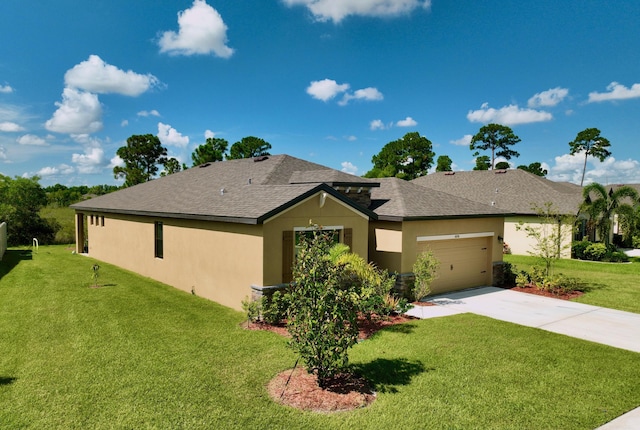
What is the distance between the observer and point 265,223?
10.2 meters

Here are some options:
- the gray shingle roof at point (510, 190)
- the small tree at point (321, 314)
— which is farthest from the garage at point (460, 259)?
the gray shingle roof at point (510, 190)

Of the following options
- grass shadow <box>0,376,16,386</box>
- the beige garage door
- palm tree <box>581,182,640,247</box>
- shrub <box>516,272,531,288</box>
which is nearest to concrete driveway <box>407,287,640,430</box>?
the beige garage door

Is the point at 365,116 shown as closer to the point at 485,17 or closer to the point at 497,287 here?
the point at 485,17

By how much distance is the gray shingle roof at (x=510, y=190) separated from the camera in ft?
85.3

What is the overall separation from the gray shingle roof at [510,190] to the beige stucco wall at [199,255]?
20.7 meters

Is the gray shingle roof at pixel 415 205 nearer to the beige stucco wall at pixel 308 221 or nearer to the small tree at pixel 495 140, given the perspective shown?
the beige stucco wall at pixel 308 221

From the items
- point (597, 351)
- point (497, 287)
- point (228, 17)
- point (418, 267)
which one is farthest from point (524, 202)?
point (228, 17)

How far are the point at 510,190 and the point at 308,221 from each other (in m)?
22.7

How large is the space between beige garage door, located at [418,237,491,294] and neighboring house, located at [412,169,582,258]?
888cm

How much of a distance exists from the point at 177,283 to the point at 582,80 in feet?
85.6

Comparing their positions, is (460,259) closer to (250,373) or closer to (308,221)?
(308,221)

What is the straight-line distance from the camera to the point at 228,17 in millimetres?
17984

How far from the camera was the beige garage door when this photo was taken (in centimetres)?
1453

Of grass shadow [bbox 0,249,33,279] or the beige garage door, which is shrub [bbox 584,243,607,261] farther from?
grass shadow [bbox 0,249,33,279]
